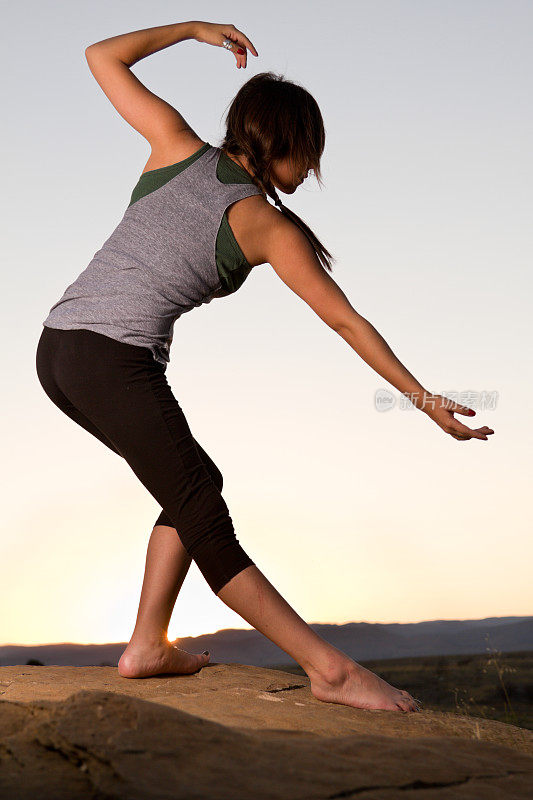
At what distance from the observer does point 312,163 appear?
268 cm

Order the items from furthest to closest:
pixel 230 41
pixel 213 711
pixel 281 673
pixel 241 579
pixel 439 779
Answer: pixel 281 673 → pixel 230 41 → pixel 241 579 → pixel 213 711 → pixel 439 779

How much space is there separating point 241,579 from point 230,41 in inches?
73.5

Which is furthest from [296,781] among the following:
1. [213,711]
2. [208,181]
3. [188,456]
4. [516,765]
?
[208,181]

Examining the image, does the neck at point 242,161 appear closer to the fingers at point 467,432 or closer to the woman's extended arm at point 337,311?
the woman's extended arm at point 337,311

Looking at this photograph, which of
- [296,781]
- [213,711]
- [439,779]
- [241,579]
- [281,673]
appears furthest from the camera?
[281,673]

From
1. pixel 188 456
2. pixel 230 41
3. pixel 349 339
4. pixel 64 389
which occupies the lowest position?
pixel 188 456

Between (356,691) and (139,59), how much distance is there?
2.30 metres

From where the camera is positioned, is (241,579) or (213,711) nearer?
(213,711)

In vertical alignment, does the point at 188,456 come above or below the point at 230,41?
below

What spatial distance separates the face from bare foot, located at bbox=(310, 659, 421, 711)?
64.1 inches

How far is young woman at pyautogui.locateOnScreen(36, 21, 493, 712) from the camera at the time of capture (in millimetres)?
2500

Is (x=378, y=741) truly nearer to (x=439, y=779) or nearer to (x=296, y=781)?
(x=439, y=779)

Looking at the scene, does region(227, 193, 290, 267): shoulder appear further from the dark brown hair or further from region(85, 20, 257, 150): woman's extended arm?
region(85, 20, 257, 150): woman's extended arm

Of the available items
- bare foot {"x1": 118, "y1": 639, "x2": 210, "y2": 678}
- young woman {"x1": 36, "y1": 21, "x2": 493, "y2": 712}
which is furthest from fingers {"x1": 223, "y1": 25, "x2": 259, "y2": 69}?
bare foot {"x1": 118, "y1": 639, "x2": 210, "y2": 678}
